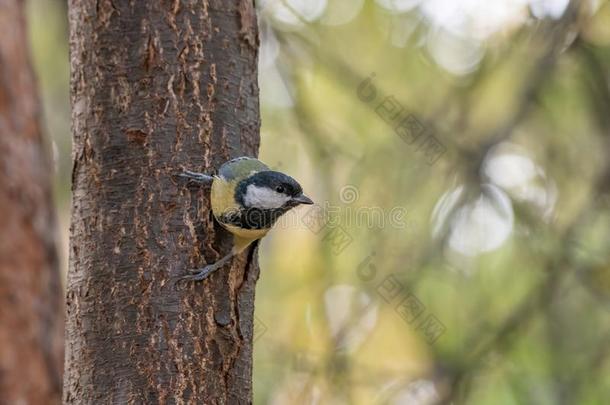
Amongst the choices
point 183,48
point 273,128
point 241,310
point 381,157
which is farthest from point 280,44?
point 241,310

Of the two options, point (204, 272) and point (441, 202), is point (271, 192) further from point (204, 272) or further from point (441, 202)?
point (441, 202)

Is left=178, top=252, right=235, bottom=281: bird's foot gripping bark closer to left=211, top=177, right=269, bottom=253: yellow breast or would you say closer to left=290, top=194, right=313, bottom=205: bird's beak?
left=211, top=177, right=269, bottom=253: yellow breast

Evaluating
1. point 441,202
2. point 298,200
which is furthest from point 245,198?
point 441,202

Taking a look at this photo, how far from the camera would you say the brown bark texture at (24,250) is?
3.97 m

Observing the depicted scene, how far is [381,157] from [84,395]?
2613mm

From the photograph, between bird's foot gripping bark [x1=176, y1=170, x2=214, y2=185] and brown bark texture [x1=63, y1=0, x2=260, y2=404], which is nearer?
brown bark texture [x1=63, y1=0, x2=260, y2=404]

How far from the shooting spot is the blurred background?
156 inches

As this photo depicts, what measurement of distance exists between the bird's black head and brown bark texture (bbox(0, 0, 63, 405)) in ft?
7.10

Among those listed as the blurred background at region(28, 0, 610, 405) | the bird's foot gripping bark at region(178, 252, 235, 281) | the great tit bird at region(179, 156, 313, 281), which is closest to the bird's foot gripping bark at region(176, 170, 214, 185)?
the great tit bird at region(179, 156, 313, 281)

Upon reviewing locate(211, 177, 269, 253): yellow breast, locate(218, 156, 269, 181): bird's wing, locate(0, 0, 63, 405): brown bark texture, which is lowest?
locate(0, 0, 63, 405): brown bark texture

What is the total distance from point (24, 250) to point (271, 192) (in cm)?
219

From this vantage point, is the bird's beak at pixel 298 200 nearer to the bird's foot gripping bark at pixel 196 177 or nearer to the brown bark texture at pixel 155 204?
the brown bark texture at pixel 155 204

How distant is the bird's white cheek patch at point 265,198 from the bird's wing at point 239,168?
50mm

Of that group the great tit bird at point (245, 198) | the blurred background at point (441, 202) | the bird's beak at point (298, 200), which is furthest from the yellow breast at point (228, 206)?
the blurred background at point (441, 202)
